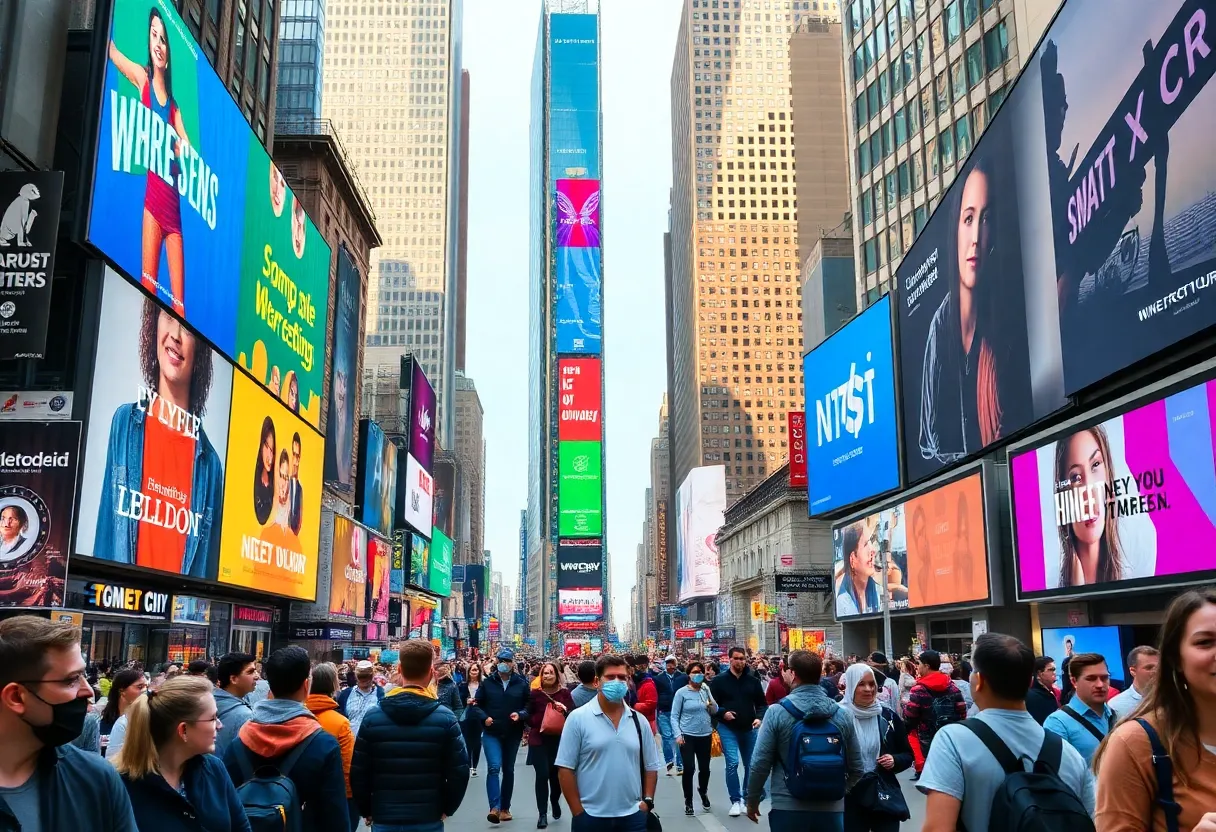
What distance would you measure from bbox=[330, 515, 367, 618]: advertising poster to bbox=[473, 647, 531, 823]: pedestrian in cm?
3652

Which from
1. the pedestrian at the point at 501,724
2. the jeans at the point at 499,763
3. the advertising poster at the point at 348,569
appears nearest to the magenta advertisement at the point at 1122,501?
the pedestrian at the point at 501,724

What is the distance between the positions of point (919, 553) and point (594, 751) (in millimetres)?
31655

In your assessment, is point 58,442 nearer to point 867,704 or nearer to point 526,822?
point 526,822

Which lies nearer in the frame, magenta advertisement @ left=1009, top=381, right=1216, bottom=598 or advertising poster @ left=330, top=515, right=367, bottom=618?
magenta advertisement @ left=1009, top=381, right=1216, bottom=598

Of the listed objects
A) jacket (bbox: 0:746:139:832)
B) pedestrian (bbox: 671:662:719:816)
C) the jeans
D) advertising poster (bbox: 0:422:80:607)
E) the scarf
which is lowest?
the jeans

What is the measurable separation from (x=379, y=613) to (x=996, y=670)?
60163mm

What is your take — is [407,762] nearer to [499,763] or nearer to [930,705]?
[930,705]

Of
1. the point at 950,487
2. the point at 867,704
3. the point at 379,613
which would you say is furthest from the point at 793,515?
the point at 867,704

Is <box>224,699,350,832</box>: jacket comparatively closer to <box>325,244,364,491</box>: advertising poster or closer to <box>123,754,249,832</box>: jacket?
<box>123,754,249,832</box>: jacket

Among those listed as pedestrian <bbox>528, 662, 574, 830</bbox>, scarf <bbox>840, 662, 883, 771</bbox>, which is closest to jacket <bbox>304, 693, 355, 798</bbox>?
scarf <bbox>840, 662, 883, 771</bbox>

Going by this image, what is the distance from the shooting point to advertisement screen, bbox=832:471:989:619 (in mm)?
31375

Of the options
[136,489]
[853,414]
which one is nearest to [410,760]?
[136,489]

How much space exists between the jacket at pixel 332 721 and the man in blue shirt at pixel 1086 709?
4.32 metres

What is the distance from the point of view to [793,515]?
71.9 metres
